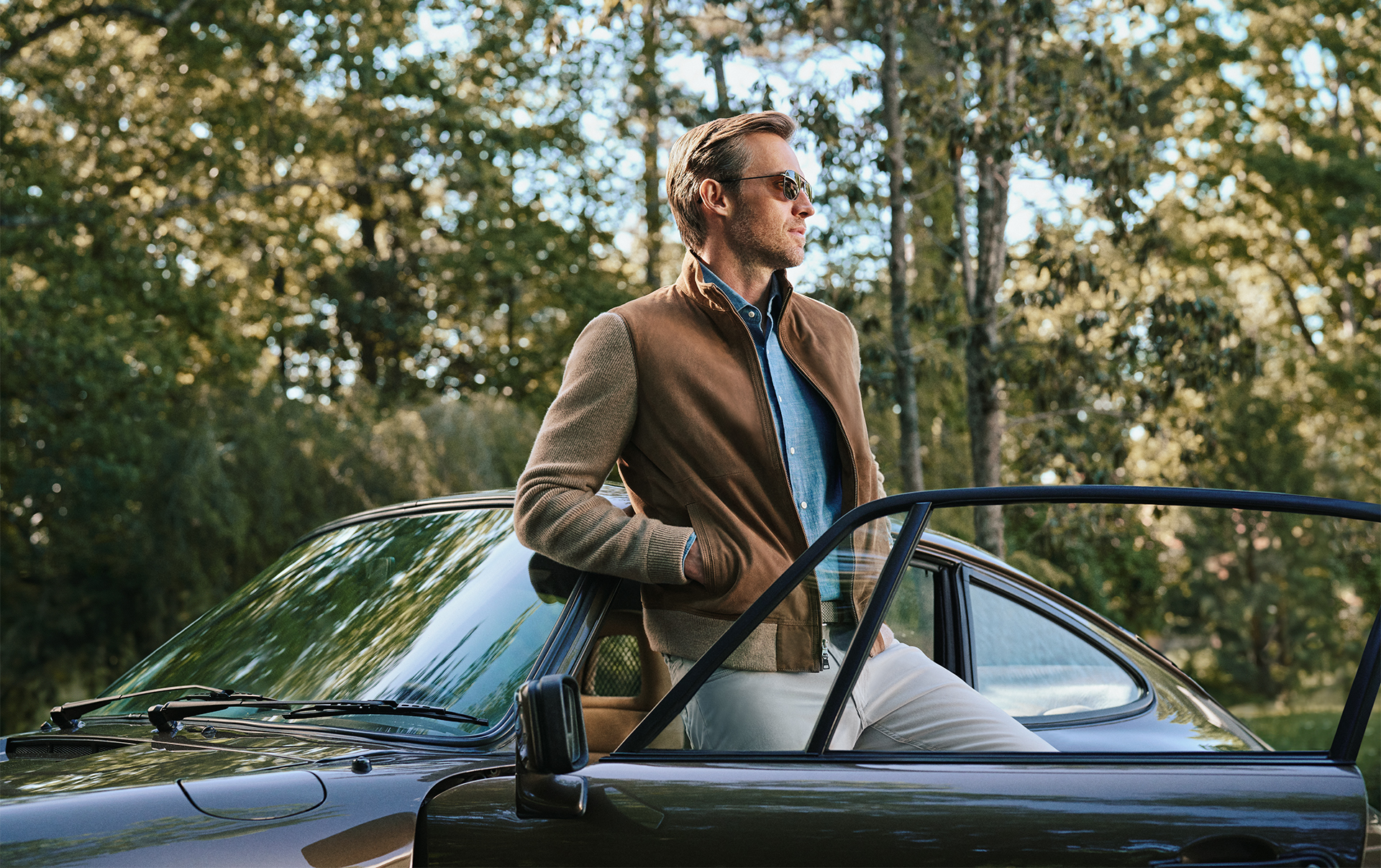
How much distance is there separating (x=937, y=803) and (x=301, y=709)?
129cm

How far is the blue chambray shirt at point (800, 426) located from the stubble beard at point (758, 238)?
94mm

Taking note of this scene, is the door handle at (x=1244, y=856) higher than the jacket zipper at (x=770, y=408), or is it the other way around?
the jacket zipper at (x=770, y=408)

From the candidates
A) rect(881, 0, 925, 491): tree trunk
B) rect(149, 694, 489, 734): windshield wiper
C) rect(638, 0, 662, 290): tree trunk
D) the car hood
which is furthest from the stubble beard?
rect(638, 0, 662, 290): tree trunk

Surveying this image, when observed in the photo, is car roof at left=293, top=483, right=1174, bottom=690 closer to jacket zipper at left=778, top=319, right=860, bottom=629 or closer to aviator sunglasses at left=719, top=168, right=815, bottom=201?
jacket zipper at left=778, top=319, right=860, bottom=629

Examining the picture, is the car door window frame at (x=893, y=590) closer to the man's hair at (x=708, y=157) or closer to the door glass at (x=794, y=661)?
the door glass at (x=794, y=661)

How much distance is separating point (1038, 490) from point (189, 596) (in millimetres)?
14410

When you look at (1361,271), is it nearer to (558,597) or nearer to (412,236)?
(412,236)

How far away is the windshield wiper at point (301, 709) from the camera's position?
7.88 feet

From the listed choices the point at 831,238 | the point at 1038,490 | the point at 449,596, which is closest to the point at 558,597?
the point at 449,596

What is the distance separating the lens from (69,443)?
16.0m

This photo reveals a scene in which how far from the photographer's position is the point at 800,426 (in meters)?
2.72

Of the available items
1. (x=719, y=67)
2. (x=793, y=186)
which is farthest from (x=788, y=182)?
(x=719, y=67)

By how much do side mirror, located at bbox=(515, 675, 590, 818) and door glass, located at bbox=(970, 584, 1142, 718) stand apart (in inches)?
52.8

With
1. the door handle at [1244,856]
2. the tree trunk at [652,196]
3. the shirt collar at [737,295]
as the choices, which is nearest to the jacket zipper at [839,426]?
the shirt collar at [737,295]
